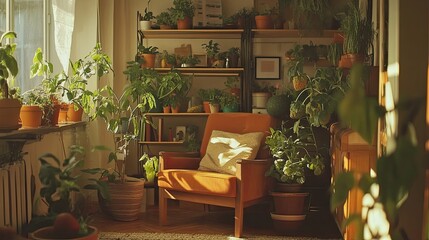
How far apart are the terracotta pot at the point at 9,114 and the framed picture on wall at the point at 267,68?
9.96 ft

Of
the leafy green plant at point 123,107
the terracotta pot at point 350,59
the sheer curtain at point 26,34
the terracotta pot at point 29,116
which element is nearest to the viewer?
the terracotta pot at point 29,116

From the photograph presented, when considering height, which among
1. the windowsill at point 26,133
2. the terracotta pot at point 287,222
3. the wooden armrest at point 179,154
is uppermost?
the windowsill at point 26,133

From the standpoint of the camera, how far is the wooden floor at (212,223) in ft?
14.8

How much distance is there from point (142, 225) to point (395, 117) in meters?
2.52

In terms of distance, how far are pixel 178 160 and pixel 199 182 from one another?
50cm

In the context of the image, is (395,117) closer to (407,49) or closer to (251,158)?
(407,49)

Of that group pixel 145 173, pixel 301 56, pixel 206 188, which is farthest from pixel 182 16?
pixel 206 188

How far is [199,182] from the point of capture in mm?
4379

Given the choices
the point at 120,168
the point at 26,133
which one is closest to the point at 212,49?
the point at 120,168

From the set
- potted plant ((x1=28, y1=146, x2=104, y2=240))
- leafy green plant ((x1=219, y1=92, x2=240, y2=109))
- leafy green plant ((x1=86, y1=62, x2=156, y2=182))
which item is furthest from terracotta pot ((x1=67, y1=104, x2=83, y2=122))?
potted plant ((x1=28, y1=146, x2=104, y2=240))

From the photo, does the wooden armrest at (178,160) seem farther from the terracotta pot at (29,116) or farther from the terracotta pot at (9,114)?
the terracotta pot at (9,114)

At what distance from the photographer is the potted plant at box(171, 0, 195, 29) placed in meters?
5.48

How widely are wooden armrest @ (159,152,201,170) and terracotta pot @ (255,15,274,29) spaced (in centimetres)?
148

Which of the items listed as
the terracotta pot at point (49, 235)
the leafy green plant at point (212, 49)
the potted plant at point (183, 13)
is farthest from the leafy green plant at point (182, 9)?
the terracotta pot at point (49, 235)
